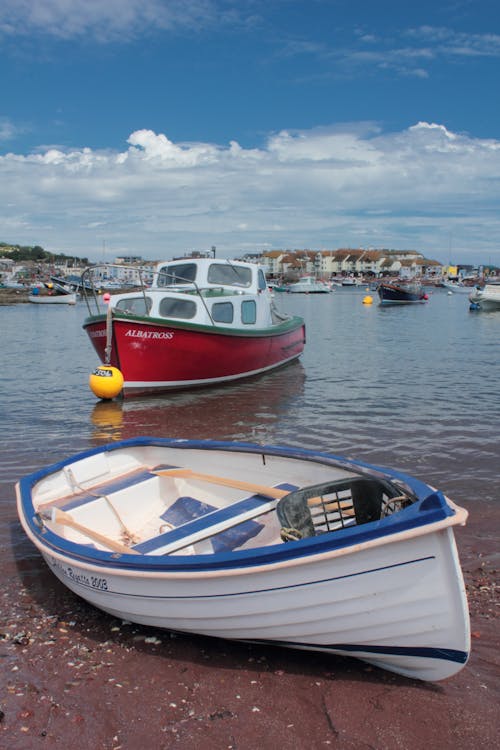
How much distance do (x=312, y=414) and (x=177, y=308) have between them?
5.15m

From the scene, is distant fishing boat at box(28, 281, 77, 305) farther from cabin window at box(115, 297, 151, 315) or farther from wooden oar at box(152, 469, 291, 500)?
wooden oar at box(152, 469, 291, 500)

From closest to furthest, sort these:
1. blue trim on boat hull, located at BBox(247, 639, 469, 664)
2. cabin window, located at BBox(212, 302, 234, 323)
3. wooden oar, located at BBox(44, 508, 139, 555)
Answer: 1. blue trim on boat hull, located at BBox(247, 639, 469, 664)
2. wooden oar, located at BBox(44, 508, 139, 555)
3. cabin window, located at BBox(212, 302, 234, 323)

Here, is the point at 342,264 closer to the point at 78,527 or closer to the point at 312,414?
the point at 312,414

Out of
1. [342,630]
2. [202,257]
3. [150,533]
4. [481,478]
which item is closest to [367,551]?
[342,630]

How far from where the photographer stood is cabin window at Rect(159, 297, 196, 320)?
1695 cm

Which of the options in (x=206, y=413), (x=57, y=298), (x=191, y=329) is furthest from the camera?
(x=57, y=298)

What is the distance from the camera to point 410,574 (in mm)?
4004

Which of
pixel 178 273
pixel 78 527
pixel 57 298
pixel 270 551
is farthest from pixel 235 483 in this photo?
pixel 57 298

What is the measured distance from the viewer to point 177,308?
17.0 meters

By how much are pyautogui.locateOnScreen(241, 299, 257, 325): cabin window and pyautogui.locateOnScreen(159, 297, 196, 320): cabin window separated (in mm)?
1952

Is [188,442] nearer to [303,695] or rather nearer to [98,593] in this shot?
[98,593]

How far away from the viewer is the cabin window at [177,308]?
17.0 m

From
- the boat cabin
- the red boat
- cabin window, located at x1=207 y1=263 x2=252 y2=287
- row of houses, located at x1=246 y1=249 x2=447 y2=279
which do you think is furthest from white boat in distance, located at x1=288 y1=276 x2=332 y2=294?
cabin window, located at x1=207 y1=263 x2=252 y2=287

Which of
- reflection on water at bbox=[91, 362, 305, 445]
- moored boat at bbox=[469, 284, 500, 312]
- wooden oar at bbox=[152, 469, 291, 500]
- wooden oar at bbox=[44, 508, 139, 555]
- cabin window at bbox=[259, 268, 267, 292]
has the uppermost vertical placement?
cabin window at bbox=[259, 268, 267, 292]
